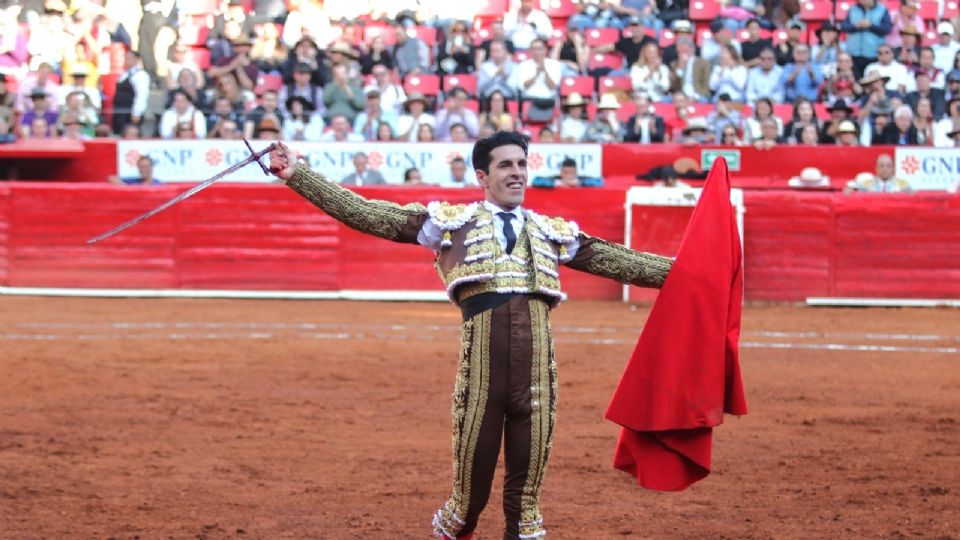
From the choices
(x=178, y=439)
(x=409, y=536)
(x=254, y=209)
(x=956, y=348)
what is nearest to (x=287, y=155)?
(x=409, y=536)

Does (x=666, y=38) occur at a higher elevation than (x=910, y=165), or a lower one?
higher

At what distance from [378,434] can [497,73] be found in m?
8.52

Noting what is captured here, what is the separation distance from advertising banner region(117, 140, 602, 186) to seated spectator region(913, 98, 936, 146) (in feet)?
10.9

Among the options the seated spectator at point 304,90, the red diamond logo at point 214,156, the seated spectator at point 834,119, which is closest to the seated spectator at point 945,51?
the seated spectator at point 834,119

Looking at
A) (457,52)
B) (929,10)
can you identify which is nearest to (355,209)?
(457,52)

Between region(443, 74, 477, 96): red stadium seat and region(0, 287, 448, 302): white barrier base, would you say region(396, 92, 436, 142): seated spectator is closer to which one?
region(443, 74, 477, 96): red stadium seat

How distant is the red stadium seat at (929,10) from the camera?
17.3 m

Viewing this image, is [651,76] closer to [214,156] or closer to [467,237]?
[214,156]

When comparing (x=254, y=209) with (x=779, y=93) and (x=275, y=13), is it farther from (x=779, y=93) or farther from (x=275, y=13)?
(x=779, y=93)

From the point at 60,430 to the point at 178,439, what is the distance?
69 cm

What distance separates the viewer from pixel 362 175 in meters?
14.4

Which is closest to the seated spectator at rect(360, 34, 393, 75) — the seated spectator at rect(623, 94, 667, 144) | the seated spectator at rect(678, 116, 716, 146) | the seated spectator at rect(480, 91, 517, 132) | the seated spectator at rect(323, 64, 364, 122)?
the seated spectator at rect(323, 64, 364, 122)

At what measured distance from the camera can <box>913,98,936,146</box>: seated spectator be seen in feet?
48.8

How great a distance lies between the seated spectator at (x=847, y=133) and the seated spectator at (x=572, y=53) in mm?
3010
